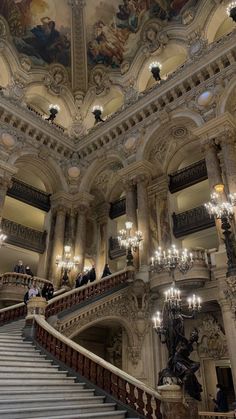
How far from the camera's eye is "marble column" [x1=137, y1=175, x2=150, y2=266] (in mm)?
13008

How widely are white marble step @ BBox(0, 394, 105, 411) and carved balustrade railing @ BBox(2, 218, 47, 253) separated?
10566 mm

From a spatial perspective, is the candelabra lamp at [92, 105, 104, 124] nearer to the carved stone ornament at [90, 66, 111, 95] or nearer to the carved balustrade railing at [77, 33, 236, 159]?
the carved balustrade railing at [77, 33, 236, 159]

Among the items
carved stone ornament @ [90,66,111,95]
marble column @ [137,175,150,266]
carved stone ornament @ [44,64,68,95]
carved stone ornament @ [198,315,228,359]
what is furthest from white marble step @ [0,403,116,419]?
carved stone ornament @ [44,64,68,95]

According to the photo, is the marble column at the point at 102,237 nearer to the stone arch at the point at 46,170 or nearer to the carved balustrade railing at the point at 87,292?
the stone arch at the point at 46,170

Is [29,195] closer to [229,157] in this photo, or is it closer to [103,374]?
[229,157]

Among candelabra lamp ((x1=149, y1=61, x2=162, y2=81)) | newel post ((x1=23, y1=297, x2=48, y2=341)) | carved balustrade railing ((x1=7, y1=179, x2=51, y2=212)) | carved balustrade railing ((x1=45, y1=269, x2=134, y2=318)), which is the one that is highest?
candelabra lamp ((x1=149, y1=61, x2=162, y2=81))

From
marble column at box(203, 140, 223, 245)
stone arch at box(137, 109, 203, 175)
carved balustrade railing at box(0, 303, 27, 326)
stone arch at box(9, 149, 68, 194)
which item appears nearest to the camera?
carved balustrade railing at box(0, 303, 27, 326)

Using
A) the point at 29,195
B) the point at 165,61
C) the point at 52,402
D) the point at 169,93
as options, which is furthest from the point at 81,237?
the point at 52,402

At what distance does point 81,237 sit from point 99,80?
1012 cm

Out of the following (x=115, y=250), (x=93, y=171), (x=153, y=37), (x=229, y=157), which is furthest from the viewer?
(x=153, y=37)

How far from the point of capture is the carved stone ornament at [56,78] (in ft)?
62.7

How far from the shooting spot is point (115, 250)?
17312 millimetres

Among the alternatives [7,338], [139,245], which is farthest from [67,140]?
[7,338]

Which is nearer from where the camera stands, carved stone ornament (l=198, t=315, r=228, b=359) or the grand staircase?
the grand staircase
